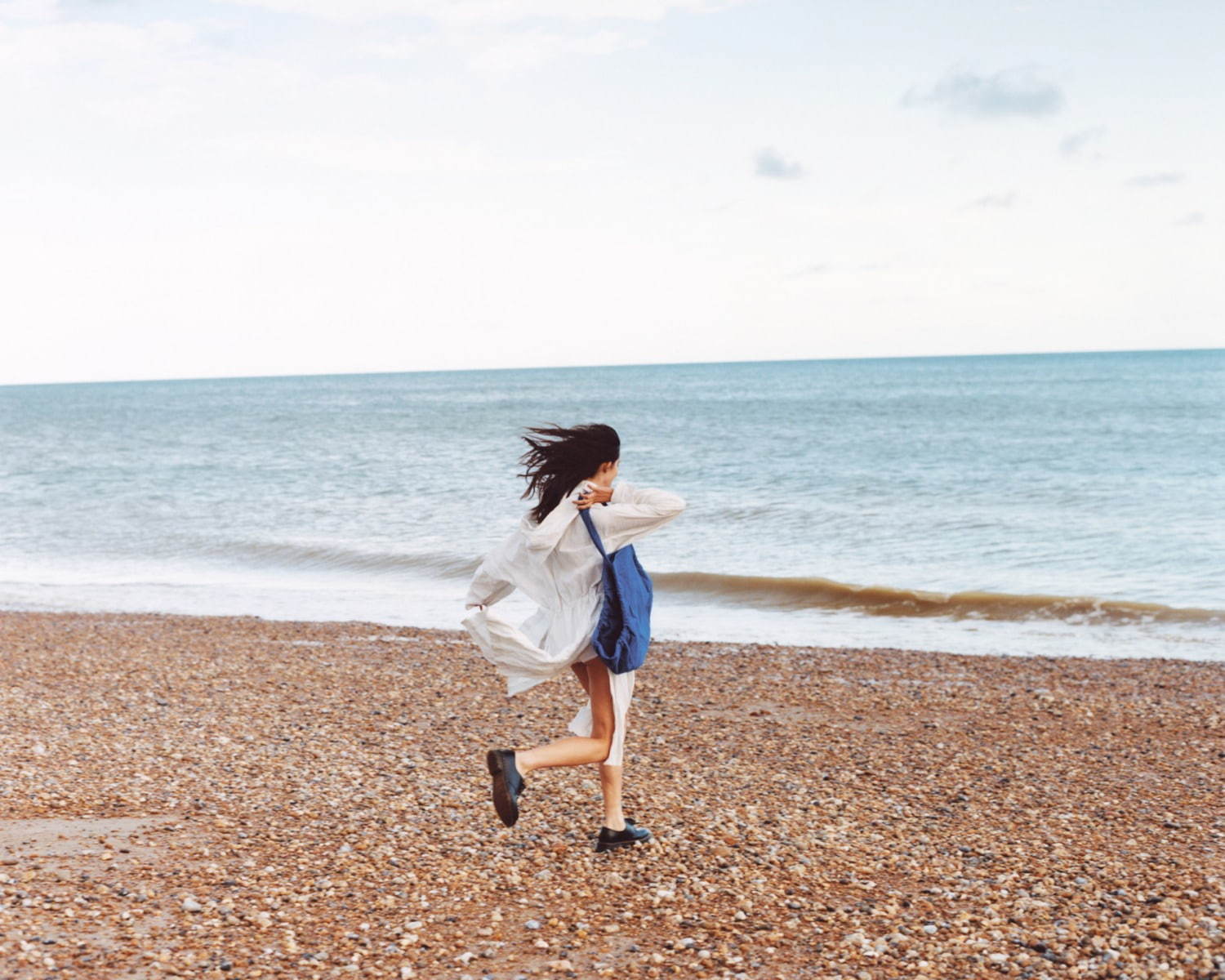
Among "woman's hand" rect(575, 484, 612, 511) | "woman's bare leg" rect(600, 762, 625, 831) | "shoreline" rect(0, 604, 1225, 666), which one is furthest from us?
"shoreline" rect(0, 604, 1225, 666)

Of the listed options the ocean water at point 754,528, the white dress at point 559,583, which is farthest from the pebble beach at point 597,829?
the ocean water at point 754,528

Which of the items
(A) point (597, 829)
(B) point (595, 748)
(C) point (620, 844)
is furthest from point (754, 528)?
(B) point (595, 748)

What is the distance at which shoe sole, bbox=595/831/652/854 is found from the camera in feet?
18.0

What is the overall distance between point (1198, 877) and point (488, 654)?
3515mm

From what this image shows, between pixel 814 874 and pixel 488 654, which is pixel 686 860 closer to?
pixel 814 874

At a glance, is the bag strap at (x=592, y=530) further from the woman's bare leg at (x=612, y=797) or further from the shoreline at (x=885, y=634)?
the shoreline at (x=885, y=634)

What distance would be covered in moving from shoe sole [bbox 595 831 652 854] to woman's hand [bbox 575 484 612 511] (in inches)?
67.8

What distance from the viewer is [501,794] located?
5.11 meters

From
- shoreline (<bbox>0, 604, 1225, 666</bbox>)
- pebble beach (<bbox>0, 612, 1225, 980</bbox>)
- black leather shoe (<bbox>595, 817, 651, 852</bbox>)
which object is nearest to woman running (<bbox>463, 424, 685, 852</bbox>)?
black leather shoe (<bbox>595, 817, 651, 852</bbox>)

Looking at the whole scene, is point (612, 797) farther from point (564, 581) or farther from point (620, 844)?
point (564, 581)

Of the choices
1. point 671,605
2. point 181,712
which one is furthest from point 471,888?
point 671,605

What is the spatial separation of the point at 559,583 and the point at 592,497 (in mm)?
493

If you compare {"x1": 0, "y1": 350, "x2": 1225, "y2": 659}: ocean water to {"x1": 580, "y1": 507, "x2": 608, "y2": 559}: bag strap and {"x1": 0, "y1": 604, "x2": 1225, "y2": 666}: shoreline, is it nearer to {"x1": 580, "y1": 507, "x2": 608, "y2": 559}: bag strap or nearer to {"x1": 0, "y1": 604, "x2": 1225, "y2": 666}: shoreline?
{"x1": 0, "y1": 604, "x2": 1225, "y2": 666}: shoreline

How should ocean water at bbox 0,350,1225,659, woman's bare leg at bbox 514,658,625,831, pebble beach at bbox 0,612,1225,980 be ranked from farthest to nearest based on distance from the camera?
ocean water at bbox 0,350,1225,659, woman's bare leg at bbox 514,658,625,831, pebble beach at bbox 0,612,1225,980
